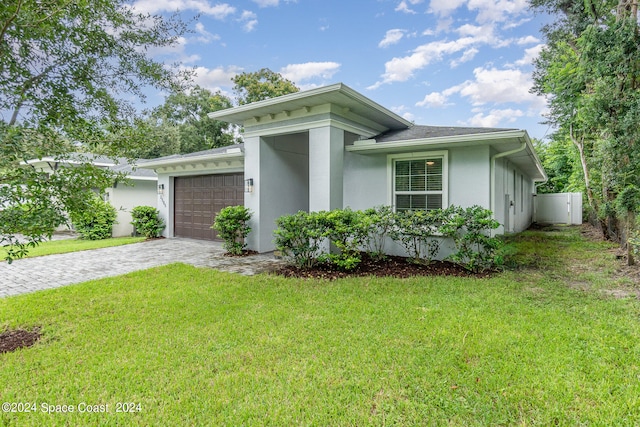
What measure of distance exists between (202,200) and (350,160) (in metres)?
5.93

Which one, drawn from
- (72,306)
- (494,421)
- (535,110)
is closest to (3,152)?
(72,306)

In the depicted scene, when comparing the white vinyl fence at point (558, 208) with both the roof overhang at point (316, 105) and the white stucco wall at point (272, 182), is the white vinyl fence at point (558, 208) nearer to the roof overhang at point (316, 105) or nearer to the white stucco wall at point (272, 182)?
the roof overhang at point (316, 105)

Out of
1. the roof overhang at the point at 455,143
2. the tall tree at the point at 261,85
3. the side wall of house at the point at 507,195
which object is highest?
the tall tree at the point at 261,85

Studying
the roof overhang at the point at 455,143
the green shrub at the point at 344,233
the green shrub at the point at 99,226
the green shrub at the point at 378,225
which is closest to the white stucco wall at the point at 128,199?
the green shrub at the point at 99,226

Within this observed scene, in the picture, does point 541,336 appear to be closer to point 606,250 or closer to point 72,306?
point 72,306

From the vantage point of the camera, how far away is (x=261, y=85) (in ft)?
74.0

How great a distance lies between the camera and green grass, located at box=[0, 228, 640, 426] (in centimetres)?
227

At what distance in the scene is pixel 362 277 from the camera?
19.6 feet

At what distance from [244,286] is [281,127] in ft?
14.4

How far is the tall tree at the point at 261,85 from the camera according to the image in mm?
22672

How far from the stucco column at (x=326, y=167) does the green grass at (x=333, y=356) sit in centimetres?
267

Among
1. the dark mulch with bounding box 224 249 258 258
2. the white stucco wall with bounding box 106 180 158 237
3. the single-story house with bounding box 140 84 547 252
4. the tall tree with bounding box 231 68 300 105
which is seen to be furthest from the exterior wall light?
the tall tree with bounding box 231 68 300 105

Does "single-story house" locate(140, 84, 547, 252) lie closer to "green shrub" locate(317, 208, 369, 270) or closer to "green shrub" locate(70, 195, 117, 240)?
"green shrub" locate(317, 208, 369, 270)

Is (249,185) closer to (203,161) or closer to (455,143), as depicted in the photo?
(203,161)
